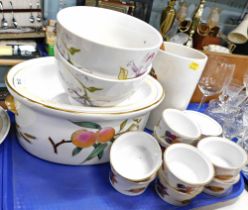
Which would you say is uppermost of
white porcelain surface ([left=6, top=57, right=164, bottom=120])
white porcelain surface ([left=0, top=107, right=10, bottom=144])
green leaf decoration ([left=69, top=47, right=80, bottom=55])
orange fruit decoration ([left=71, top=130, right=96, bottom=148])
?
green leaf decoration ([left=69, top=47, right=80, bottom=55])

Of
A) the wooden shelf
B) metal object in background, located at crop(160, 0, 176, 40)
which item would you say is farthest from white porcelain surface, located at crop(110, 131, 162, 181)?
the wooden shelf

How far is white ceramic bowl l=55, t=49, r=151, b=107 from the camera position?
0.40 m

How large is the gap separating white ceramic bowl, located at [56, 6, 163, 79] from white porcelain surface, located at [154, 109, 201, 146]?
139 mm

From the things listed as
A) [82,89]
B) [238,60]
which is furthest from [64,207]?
[238,60]

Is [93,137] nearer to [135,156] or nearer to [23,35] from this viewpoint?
[135,156]

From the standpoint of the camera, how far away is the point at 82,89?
1.38 ft

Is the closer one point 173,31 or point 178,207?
point 178,207

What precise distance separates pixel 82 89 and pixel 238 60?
0.61 metres

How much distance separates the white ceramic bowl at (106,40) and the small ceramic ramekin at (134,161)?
153 mm

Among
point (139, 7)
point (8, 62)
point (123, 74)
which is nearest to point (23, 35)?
point (8, 62)

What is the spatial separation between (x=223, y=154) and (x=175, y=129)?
131 millimetres

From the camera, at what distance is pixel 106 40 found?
1.66ft

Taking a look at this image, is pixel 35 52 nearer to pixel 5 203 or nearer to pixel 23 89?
pixel 23 89

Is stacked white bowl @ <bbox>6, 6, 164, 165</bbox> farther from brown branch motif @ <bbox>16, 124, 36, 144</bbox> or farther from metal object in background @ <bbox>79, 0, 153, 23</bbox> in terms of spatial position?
metal object in background @ <bbox>79, 0, 153, 23</bbox>
